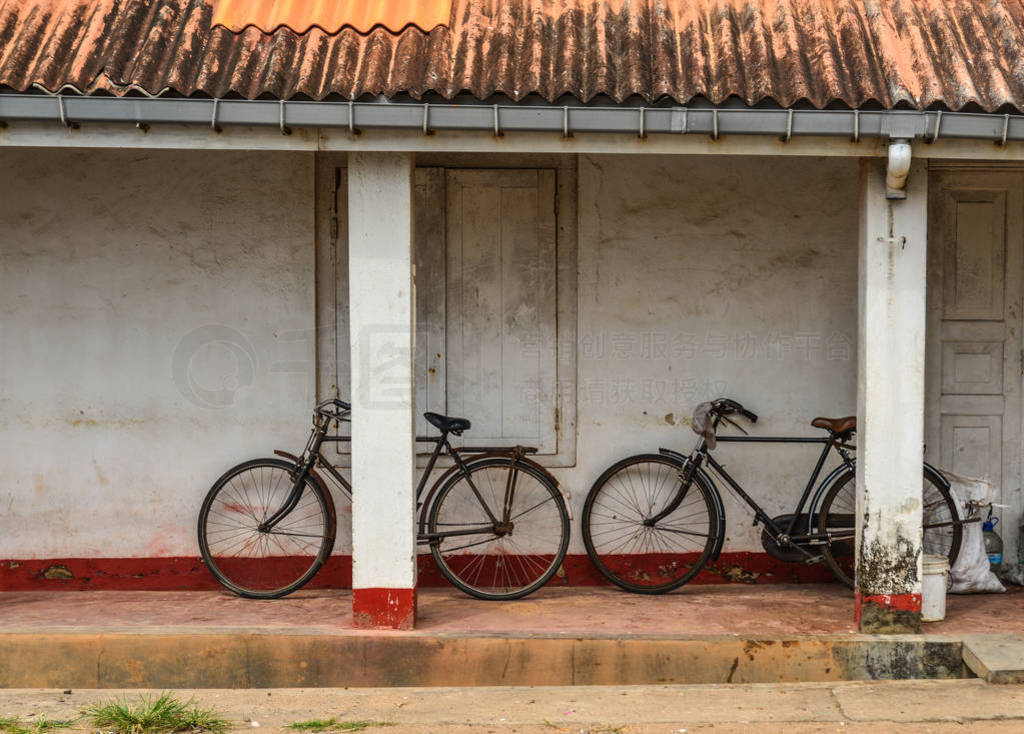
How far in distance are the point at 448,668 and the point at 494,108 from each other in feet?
9.73

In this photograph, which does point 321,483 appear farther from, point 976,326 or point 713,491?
point 976,326

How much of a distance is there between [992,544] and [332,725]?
14.6ft

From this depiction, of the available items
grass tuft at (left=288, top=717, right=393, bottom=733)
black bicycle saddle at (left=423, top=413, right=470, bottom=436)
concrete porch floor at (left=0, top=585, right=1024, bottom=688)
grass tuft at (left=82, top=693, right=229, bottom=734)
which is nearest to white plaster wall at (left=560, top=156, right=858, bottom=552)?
black bicycle saddle at (left=423, top=413, right=470, bottom=436)

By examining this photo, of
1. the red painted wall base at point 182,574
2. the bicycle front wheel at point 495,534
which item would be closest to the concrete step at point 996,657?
the red painted wall base at point 182,574

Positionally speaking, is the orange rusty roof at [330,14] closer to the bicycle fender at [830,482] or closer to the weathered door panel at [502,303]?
the weathered door panel at [502,303]

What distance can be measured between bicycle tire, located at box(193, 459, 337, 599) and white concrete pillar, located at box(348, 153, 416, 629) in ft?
3.91

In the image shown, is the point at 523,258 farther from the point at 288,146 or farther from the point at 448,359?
the point at 288,146

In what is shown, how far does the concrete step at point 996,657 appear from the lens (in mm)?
5836

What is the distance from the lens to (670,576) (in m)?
7.47

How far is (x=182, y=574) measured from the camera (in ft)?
24.4

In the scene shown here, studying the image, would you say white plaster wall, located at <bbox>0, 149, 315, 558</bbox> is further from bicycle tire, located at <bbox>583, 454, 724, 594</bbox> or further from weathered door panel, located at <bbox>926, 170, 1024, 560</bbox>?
weathered door panel, located at <bbox>926, 170, 1024, 560</bbox>

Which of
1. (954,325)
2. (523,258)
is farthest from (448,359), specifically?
(954,325)

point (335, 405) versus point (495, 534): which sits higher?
point (335, 405)

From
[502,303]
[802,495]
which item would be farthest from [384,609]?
[802,495]
